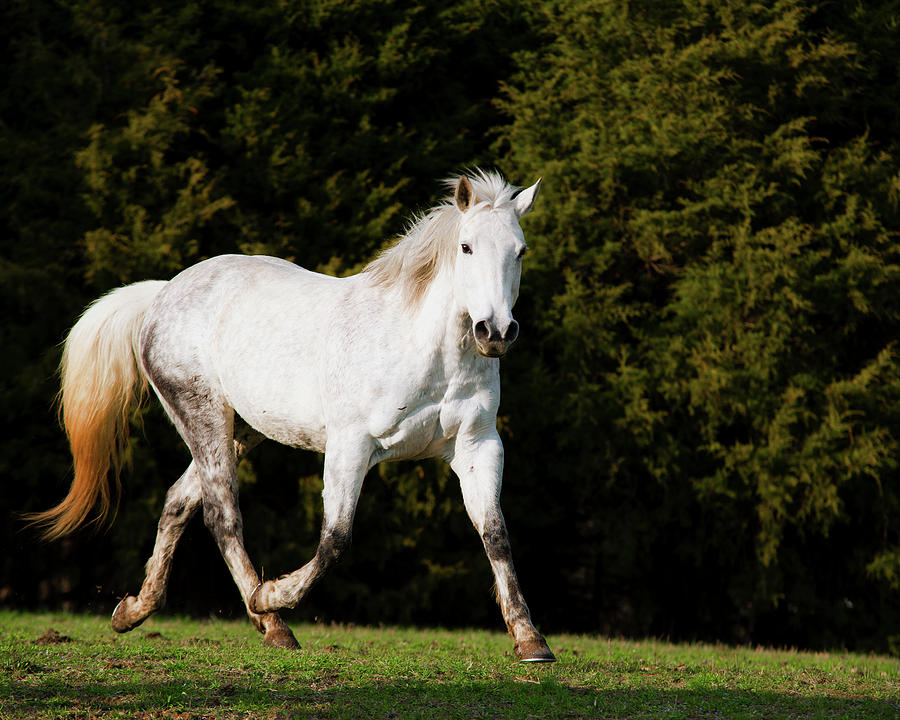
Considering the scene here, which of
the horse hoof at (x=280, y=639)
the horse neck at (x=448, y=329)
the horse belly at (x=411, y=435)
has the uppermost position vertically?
the horse neck at (x=448, y=329)

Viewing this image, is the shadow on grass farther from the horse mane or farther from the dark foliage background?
the dark foliage background

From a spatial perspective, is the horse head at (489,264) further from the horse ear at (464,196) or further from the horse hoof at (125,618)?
the horse hoof at (125,618)

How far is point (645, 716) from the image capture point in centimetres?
418

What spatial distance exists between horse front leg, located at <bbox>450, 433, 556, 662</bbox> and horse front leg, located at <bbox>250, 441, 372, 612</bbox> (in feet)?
1.73

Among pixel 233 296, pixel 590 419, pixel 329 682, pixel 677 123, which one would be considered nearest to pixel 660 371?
pixel 590 419

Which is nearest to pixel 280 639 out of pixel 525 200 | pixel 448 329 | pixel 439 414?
pixel 439 414

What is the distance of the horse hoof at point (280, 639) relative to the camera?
5730mm

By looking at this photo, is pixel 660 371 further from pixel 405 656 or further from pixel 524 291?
pixel 405 656

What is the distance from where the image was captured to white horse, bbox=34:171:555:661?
5.12 m

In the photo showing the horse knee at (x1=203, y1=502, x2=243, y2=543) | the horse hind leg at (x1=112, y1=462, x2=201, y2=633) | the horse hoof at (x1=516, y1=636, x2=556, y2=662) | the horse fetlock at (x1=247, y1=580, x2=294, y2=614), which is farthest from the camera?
the horse hind leg at (x1=112, y1=462, x2=201, y2=633)

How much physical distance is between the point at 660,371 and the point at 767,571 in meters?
2.50

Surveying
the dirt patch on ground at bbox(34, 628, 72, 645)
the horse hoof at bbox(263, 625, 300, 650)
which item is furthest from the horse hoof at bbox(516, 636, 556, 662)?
the dirt patch on ground at bbox(34, 628, 72, 645)

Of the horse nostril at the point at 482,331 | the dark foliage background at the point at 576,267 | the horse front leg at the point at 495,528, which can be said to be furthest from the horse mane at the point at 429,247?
the dark foliage background at the point at 576,267

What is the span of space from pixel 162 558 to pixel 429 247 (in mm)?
2654
